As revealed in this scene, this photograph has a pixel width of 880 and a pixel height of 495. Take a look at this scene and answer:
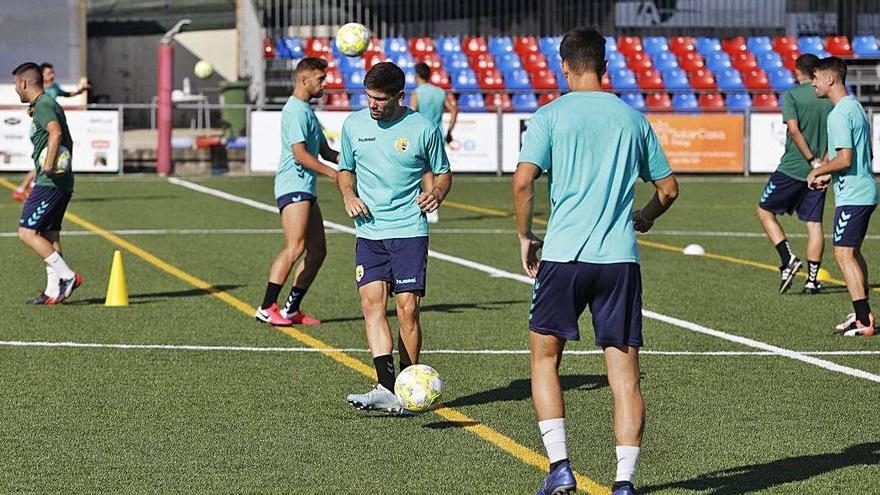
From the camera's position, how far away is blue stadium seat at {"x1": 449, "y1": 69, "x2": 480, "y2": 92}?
126ft

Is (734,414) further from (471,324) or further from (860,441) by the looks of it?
(471,324)

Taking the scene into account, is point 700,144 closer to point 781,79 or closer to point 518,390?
point 781,79

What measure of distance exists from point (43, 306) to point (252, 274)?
2934mm

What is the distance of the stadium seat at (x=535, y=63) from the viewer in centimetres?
3903

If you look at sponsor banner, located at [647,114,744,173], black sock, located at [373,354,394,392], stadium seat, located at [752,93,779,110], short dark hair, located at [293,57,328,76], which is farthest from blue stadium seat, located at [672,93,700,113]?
black sock, located at [373,354,394,392]

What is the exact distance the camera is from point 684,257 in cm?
1805

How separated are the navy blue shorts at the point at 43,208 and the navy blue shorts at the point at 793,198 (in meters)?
6.33

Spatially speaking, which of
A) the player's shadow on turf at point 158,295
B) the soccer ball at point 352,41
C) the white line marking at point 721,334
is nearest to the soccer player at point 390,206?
the white line marking at point 721,334

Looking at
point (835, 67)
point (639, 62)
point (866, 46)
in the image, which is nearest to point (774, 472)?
point (835, 67)

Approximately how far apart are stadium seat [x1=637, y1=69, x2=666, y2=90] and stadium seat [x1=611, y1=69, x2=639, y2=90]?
0.17m

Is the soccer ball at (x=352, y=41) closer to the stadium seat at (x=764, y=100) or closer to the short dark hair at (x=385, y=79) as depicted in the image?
the short dark hair at (x=385, y=79)

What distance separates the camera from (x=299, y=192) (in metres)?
12.4

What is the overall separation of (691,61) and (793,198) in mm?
24730

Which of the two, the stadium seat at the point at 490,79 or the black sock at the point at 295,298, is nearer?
the black sock at the point at 295,298
